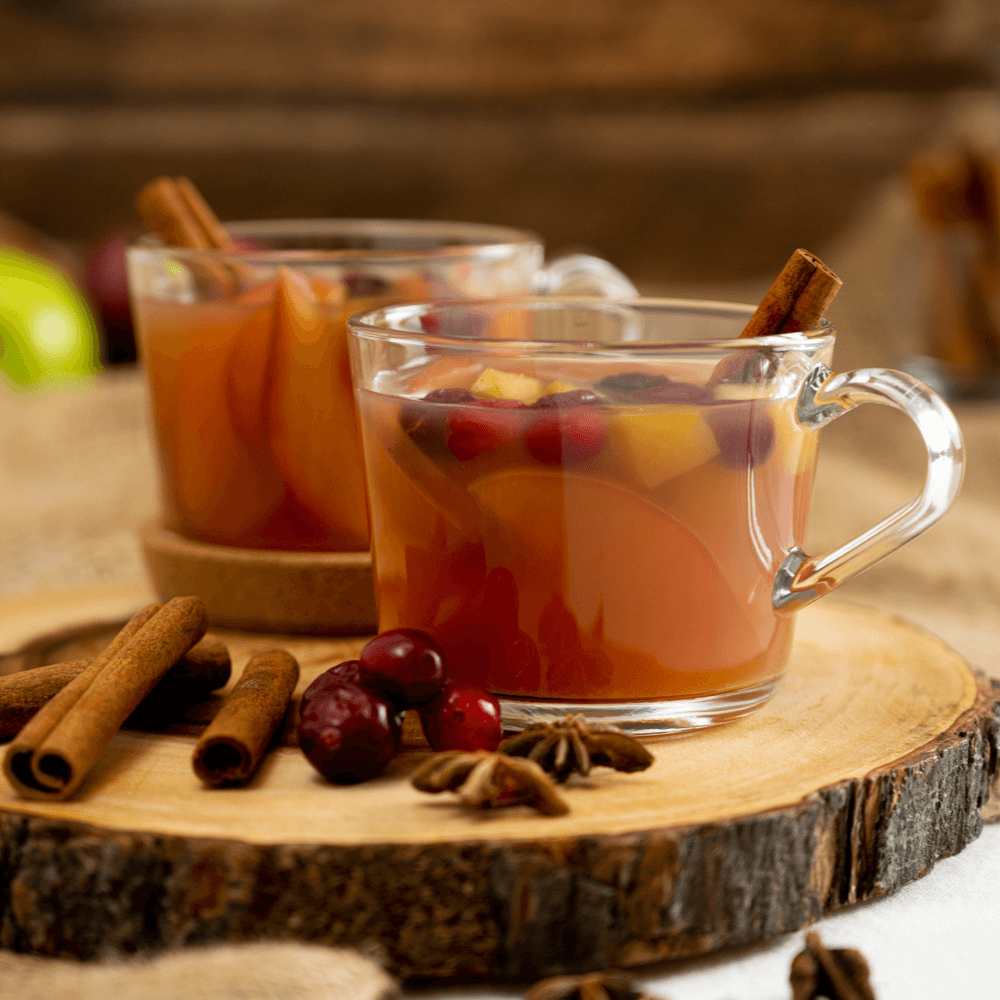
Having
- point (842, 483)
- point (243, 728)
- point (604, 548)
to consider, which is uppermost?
point (604, 548)

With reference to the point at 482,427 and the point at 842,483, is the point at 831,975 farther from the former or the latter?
the point at 842,483

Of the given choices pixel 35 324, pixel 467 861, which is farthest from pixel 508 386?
pixel 35 324

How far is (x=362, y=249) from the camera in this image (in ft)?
5.14

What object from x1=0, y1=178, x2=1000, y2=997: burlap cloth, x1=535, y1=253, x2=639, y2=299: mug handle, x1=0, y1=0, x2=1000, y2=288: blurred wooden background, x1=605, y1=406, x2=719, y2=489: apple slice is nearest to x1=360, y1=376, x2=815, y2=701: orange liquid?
x1=605, y1=406, x2=719, y2=489: apple slice

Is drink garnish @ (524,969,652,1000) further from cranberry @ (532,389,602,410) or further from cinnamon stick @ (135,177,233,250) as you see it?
cinnamon stick @ (135,177,233,250)

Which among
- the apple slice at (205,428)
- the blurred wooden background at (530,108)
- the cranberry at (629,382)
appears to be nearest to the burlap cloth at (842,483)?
the blurred wooden background at (530,108)

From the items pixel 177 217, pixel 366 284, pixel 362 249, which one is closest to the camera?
pixel 366 284

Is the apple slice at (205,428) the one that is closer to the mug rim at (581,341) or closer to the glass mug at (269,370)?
the glass mug at (269,370)

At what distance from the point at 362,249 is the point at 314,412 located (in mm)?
318

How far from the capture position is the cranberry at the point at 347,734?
0.96 m

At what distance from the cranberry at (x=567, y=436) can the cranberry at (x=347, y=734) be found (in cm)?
23

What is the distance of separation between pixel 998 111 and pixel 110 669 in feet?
9.72

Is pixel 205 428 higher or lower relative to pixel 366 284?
lower

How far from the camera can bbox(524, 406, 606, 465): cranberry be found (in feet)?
3.28
